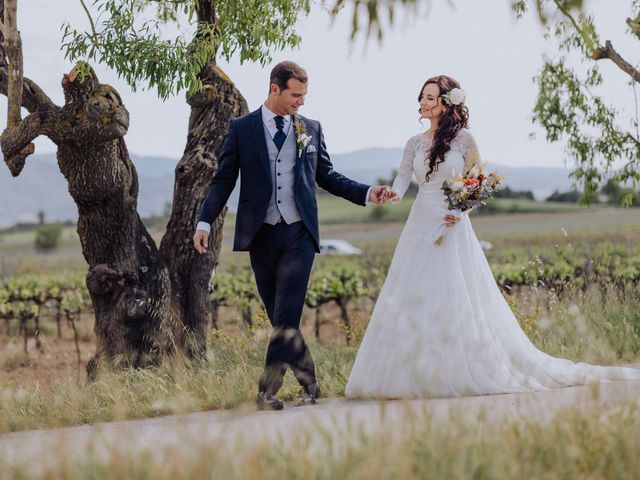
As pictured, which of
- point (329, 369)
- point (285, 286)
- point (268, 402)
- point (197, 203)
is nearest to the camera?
point (268, 402)

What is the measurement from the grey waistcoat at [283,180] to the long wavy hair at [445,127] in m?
1.11

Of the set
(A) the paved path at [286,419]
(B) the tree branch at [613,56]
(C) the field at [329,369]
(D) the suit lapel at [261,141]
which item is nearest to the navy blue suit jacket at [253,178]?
(D) the suit lapel at [261,141]

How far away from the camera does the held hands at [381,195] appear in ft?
24.5

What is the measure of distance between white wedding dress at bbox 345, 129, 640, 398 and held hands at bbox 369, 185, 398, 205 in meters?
0.07

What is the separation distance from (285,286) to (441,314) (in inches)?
46.3

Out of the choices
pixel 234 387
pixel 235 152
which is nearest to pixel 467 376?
pixel 234 387

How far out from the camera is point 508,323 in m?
7.56

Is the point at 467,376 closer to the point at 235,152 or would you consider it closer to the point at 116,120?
the point at 235,152

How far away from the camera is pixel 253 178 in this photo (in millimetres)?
7012

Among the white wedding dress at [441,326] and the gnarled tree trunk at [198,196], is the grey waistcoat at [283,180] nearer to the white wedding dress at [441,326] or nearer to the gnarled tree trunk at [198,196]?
the white wedding dress at [441,326]

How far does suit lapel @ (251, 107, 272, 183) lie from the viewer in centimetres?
698

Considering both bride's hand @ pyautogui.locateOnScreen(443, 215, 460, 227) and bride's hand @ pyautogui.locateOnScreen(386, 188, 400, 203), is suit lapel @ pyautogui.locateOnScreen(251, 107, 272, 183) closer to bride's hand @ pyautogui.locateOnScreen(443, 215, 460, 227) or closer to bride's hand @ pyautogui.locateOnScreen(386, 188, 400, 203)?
bride's hand @ pyautogui.locateOnScreen(386, 188, 400, 203)

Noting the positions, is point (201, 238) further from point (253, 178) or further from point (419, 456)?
point (419, 456)

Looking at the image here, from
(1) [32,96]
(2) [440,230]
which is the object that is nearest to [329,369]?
(2) [440,230]
